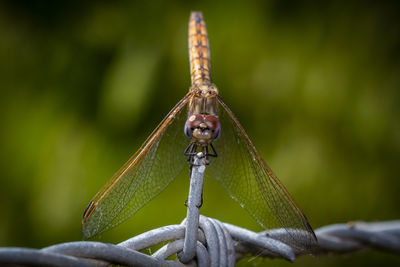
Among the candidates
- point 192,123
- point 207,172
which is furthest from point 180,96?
point 192,123

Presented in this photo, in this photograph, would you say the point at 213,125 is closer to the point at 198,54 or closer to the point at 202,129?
the point at 202,129

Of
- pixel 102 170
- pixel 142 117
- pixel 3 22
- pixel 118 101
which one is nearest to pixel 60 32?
pixel 3 22

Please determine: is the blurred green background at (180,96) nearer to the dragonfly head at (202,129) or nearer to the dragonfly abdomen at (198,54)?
the dragonfly abdomen at (198,54)

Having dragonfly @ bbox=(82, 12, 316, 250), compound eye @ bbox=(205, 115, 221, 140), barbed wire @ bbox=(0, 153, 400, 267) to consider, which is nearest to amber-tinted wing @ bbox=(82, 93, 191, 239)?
dragonfly @ bbox=(82, 12, 316, 250)

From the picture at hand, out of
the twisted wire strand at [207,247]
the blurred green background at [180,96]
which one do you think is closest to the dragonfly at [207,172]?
the twisted wire strand at [207,247]

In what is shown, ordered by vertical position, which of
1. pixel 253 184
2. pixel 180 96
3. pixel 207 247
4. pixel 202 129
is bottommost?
pixel 207 247

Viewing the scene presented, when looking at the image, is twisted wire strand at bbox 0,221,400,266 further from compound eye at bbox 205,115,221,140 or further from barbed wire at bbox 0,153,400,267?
compound eye at bbox 205,115,221,140

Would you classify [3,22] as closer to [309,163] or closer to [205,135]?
[205,135]
